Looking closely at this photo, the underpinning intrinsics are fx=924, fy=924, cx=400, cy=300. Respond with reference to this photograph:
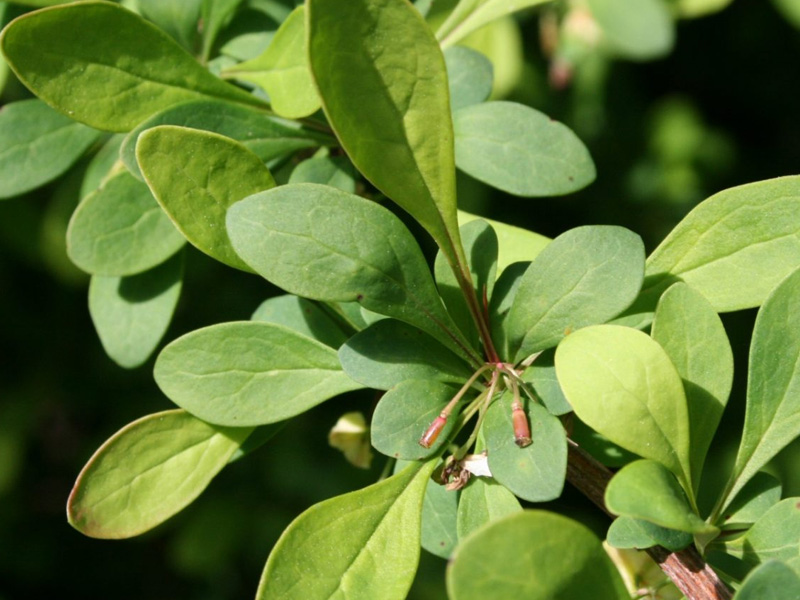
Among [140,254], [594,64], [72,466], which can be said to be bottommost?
[72,466]

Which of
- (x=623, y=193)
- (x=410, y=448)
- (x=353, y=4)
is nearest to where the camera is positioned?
(x=353, y=4)

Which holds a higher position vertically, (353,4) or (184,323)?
(353,4)

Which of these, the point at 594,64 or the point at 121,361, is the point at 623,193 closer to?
the point at 594,64

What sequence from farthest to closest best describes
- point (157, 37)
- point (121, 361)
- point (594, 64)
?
1. point (594, 64)
2. point (121, 361)
3. point (157, 37)

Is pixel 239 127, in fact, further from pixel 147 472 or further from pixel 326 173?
pixel 147 472

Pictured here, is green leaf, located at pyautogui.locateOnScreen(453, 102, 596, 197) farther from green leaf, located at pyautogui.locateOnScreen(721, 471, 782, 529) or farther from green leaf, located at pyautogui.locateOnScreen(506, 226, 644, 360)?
green leaf, located at pyautogui.locateOnScreen(721, 471, 782, 529)

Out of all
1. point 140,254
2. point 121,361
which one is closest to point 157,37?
point 140,254

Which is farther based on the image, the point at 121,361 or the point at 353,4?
the point at 121,361
